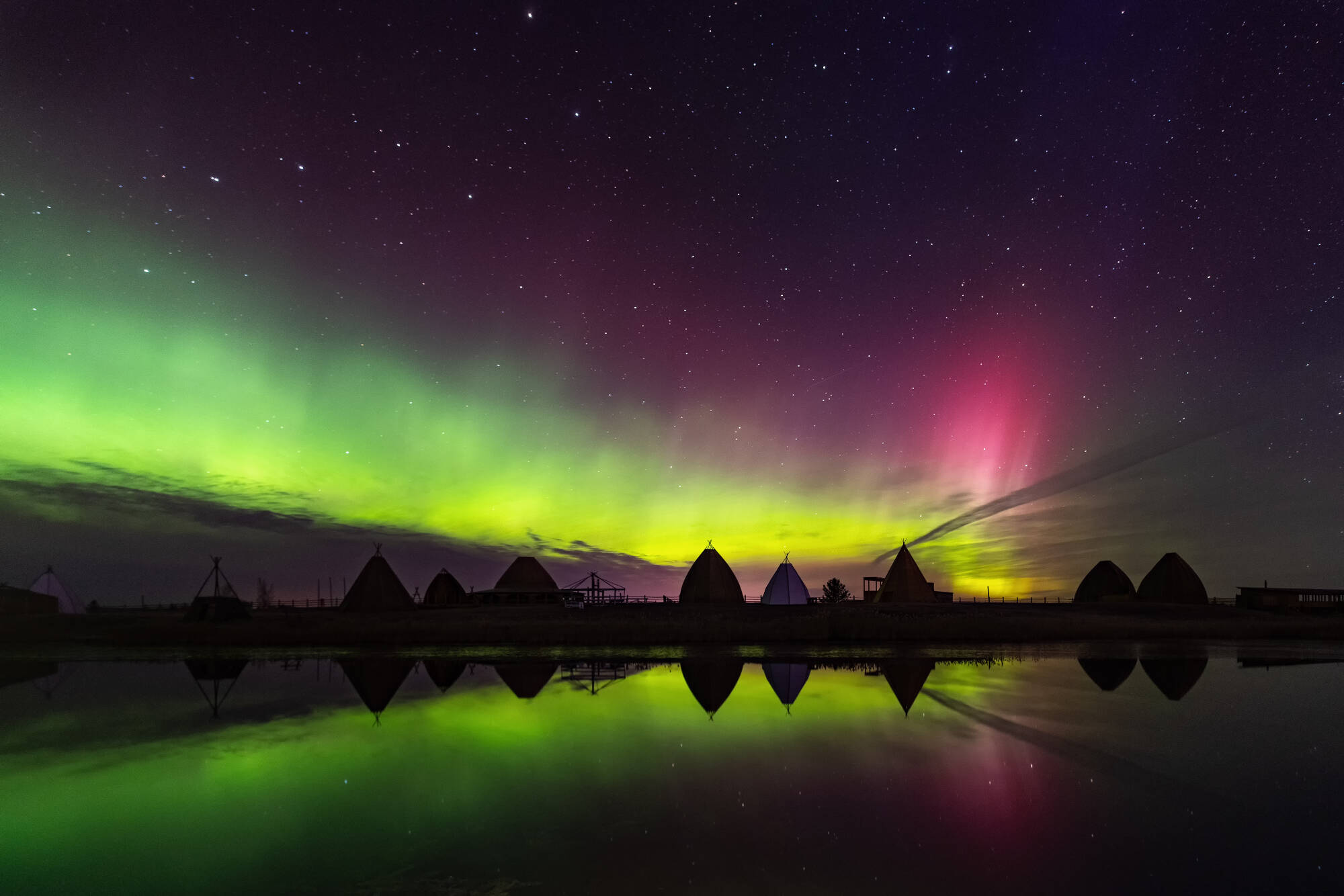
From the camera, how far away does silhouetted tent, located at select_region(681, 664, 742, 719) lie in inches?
683

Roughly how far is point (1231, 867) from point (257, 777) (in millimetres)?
13179

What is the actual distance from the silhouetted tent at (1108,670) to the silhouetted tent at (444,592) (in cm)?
5158

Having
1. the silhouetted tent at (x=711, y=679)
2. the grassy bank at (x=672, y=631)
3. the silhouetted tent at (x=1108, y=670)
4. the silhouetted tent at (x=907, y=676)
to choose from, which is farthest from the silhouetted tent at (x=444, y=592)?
the silhouetted tent at (x=1108, y=670)

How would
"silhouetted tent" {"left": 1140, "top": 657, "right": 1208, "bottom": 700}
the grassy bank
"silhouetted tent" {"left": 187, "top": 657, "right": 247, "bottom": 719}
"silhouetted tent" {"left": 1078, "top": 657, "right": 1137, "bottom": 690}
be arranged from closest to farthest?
"silhouetted tent" {"left": 1140, "top": 657, "right": 1208, "bottom": 700}
"silhouetted tent" {"left": 187, "top": 657, "right": 247, "bottom": 719}
"silhouetted tent" {"left": 1078, "top": 657, "right": 1137, "bottom": 690}
the grassy bank

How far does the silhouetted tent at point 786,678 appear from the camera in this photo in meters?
17.9

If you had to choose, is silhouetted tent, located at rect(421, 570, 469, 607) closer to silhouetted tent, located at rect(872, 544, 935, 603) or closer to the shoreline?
the shoreline

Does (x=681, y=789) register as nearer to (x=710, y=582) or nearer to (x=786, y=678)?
(x=786, y=678)

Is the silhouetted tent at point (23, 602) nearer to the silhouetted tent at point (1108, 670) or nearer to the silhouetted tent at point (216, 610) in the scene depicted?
the silhouetted tent at point (216, 610)

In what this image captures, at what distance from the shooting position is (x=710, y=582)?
188 ft

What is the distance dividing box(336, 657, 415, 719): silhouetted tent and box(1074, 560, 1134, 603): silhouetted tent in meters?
63.5

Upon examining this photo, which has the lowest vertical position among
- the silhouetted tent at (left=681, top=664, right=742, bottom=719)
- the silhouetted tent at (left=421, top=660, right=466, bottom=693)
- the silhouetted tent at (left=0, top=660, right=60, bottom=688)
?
the silhouetted tent at (left=0, top=660, right=60, bottom=688)

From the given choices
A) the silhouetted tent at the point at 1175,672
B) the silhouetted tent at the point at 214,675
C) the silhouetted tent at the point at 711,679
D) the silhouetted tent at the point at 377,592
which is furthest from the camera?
the silhouetted tent at the point at 377,592

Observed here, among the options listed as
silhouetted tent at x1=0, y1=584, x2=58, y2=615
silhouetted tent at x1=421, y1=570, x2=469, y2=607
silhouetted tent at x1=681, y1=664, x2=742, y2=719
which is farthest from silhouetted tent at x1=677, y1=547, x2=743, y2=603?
silhouetted tent at x1=0, y1=584, x2=58, y2=615

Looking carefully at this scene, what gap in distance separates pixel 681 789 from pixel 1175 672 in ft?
64.6
